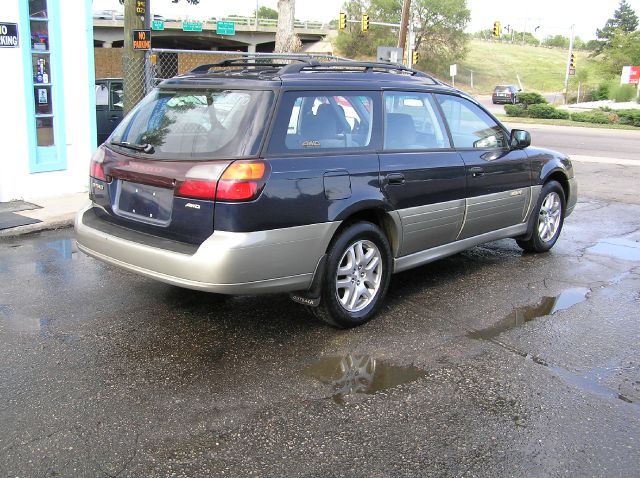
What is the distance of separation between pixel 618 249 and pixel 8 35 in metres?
7.64

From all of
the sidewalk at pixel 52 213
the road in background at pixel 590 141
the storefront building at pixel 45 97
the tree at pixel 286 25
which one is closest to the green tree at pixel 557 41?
the road in background at pixel 590 141

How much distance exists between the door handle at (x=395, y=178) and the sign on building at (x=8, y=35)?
5.75 meters

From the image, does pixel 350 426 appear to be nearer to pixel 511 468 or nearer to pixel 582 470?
pixel 511 468

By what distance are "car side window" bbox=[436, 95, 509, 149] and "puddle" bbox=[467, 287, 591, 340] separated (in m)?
1.45

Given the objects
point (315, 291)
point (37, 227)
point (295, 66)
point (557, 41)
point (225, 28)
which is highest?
point (557, 41)

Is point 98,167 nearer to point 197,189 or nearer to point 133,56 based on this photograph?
point 197,189

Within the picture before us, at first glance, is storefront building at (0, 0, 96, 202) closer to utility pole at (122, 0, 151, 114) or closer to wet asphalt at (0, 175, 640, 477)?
utility pole at (122, 0, 151, 114)

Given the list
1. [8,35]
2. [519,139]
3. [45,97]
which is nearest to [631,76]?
[519,139]

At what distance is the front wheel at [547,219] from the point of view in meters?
6.55

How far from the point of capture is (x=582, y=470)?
3033mm

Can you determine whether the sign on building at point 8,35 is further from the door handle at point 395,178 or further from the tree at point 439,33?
the tree at point 439,33

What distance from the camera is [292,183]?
13.4 feet

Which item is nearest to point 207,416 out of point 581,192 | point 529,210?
point 529,210

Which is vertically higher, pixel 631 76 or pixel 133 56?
pixel 631 76
